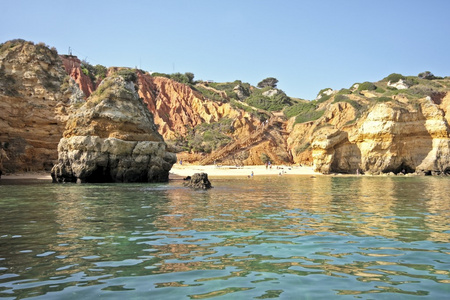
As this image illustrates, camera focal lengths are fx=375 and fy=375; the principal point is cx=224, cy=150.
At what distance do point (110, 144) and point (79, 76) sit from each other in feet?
153

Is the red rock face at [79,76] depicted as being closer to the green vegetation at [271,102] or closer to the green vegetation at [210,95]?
the green vegetation at [210,95]

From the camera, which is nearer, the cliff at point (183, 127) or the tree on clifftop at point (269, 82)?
the cliff at point (183, 127)

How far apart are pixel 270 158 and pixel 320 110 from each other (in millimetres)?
16038

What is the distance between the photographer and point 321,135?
140ft

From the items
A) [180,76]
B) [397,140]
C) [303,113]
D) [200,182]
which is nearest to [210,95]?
[180,76]

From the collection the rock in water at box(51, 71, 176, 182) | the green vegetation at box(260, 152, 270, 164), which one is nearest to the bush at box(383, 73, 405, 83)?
the green vegetation at box(260, 152, 270, 164)

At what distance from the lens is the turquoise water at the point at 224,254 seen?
4.88 meters

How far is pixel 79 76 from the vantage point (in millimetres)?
67625

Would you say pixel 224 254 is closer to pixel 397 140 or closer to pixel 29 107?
pixel 29 107

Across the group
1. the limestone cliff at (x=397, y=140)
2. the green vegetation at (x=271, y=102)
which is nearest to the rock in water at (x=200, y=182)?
the limestone cliff at (x=397, y=140)

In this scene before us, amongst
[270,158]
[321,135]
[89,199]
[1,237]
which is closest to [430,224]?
[1,237]

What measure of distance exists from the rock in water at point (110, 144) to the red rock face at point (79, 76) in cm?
4099

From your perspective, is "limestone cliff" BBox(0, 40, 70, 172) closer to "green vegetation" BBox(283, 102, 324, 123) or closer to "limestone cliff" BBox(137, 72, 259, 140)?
"limestone cliff" BBox(137, 72, 259, 140)

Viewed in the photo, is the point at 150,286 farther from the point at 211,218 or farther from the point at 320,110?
the point at 320,110
